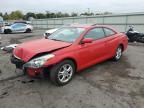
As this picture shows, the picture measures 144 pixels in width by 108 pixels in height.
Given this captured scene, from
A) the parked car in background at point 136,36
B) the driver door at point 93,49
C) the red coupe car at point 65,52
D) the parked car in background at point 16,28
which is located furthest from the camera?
the parked car in background at point 16,28

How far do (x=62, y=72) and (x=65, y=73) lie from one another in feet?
0.37

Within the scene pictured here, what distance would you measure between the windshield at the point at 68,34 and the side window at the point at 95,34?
0.24m

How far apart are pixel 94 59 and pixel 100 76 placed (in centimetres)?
57

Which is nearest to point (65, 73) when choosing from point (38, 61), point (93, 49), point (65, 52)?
point (65, 52)

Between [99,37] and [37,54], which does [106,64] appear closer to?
[99,37]

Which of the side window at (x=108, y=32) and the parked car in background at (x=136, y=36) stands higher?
the side window at (x=108, y=32)

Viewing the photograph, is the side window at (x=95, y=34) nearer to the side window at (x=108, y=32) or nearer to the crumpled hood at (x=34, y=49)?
the side window at (x=108, y=32)

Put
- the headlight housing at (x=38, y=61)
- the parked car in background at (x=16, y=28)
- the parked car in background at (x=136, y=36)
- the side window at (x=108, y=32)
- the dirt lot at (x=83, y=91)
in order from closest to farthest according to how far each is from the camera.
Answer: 1. the dirt lot at (x=83, y=91)
2. the headlight housing at (x=38, y=61)
3. the side window at (x=108, y=32)
4. the parked car in background at (x=136, y=36)
5. the parked car in background at (x=16, y=28)

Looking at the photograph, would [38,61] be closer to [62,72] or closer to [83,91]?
[62,72]

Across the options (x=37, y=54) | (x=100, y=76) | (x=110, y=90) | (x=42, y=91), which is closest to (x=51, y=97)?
(x=42, y=91)

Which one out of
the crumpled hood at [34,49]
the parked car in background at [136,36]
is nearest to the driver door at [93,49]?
the crumpled hood at [34,49]

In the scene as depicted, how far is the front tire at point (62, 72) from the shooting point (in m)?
4.48

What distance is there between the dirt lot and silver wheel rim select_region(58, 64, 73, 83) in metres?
0.19

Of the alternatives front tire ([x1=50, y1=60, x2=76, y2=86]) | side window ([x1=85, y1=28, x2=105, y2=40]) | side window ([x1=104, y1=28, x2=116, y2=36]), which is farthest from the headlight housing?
side window ([x1=104, y1=28, x2=116, y2=36])
